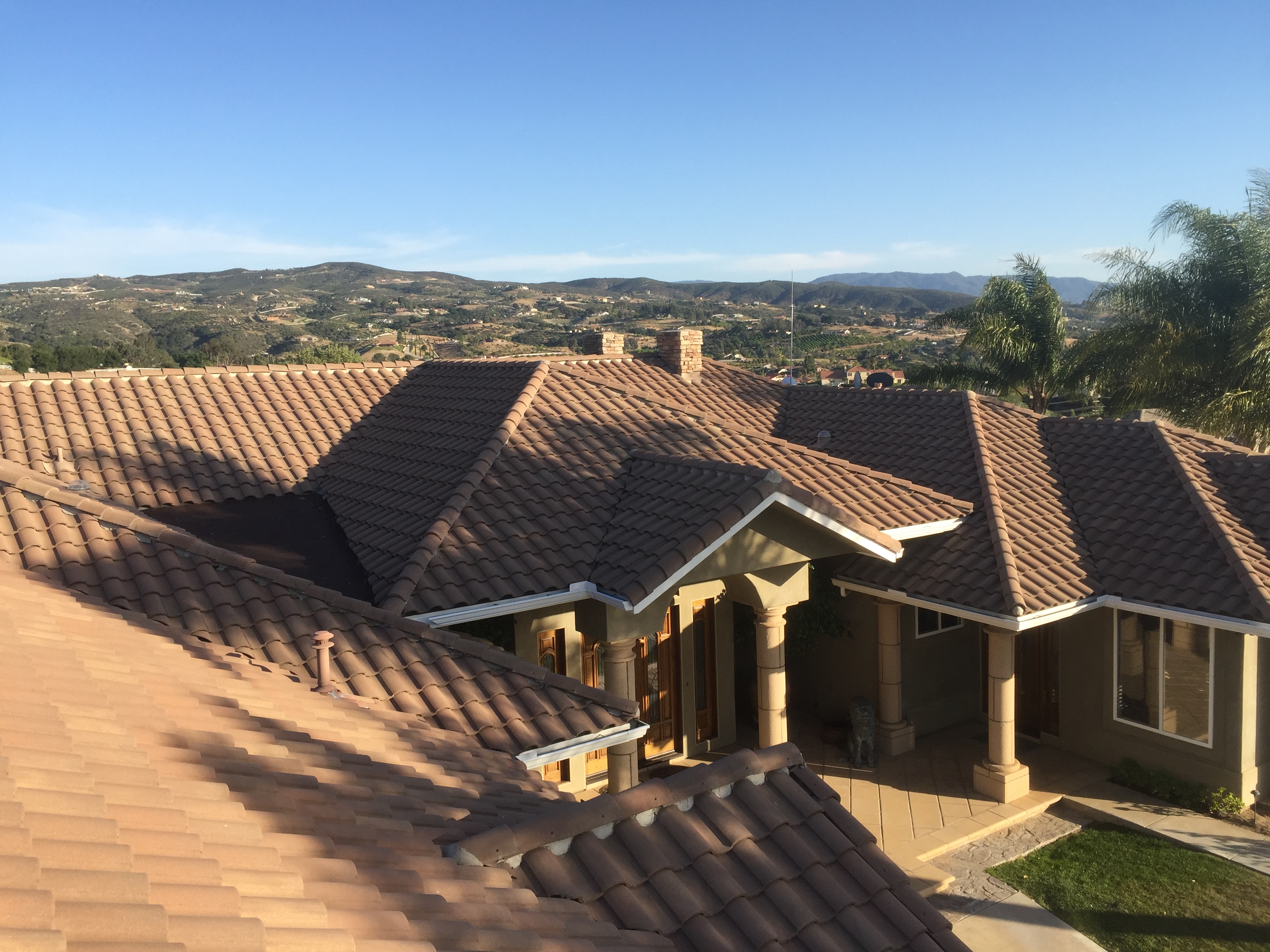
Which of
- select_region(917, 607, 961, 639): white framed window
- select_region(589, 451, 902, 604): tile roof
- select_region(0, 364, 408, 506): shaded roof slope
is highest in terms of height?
select_region(0, 364, 408, 506): shaded roof slope

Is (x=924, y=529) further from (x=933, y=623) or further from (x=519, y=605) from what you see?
(x=519, y=605)

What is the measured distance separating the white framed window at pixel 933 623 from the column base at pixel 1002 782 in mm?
2477

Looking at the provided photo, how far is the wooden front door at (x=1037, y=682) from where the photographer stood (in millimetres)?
14047

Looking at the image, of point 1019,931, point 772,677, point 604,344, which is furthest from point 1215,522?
point 604,344

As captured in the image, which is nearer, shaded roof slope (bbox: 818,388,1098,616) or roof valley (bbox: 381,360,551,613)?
roof valley (bbox: 381,360,551,613)

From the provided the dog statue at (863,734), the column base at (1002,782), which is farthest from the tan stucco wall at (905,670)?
the column base at (1002,782)

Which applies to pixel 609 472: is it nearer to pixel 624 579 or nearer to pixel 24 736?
pixel 624 579

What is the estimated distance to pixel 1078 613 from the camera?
496 inches

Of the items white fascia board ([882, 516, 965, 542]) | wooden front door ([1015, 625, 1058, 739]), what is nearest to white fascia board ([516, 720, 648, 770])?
white fascia board ([882, 516, 965, 542])

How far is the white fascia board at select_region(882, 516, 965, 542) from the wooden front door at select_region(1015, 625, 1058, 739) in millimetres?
2427

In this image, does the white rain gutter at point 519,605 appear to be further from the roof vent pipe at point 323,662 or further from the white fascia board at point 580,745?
the white fascia board at point 580,745

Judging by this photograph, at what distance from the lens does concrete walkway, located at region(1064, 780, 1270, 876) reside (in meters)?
10.9

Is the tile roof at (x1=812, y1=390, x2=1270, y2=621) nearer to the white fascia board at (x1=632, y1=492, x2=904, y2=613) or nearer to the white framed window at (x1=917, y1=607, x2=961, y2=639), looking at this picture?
the white fascia board at (x1=632, y1=492, x2=904, y2=613)

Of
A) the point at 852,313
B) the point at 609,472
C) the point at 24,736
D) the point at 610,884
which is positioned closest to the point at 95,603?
the point at 24,736
